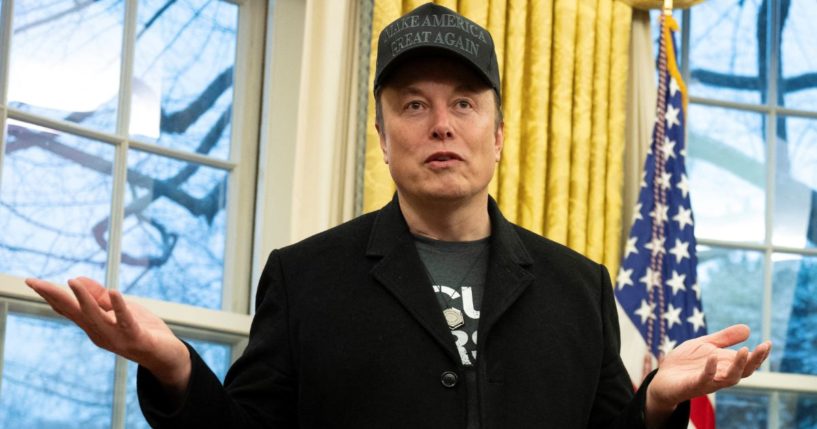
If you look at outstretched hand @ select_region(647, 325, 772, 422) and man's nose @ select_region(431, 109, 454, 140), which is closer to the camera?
outstretched hand @ select_region(647, 325, 772, 422)

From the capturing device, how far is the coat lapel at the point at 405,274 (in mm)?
1786

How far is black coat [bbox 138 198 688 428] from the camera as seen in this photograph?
1.75 metres

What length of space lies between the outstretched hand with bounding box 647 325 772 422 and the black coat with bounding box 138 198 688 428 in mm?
46

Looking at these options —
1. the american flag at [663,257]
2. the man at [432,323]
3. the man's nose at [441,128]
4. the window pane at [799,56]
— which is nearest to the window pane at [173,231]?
the american flag at [663,257]

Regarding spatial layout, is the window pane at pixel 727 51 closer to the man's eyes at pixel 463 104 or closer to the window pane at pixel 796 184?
the window pane at pixel 796 184

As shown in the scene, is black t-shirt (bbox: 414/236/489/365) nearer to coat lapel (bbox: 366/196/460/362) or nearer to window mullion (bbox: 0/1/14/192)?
coat lapel (bbox: 366/196/460/362)

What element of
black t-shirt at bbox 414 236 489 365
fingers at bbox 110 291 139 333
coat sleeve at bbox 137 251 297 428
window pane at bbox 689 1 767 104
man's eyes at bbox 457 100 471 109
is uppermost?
window pane at bbox 689 1 767 104

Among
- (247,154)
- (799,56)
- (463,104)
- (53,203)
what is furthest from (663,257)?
(463,104)

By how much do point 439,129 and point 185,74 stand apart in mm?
→ 1776

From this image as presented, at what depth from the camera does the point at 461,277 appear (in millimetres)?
1891

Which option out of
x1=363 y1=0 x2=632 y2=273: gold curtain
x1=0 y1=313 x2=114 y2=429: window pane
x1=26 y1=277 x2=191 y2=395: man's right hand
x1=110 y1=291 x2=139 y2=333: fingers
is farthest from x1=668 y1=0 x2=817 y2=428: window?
x1=110 y1=291 x2=139 y2=333: fingers

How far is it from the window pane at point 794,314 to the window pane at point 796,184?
0.24 ft

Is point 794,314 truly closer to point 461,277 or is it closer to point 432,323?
point 461,277

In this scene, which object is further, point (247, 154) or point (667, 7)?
point (667, 7)
